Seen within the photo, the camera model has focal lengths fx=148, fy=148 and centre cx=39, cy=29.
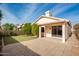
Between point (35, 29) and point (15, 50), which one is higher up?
point (35, 29)

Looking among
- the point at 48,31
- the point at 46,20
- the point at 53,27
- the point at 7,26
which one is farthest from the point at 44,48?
the point at 7,26

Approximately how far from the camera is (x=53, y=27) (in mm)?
3857

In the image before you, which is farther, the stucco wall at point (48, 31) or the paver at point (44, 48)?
the stucco wall at point (48, 31)

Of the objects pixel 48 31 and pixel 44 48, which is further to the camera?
pixel 48 31

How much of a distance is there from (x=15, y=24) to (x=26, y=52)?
0.77 metres

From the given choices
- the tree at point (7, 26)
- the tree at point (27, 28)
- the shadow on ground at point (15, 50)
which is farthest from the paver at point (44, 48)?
the tree at point (7, 26)

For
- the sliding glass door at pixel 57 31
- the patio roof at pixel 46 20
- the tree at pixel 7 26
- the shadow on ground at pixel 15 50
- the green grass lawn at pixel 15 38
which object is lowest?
the shadow on ground at pixel 15 50

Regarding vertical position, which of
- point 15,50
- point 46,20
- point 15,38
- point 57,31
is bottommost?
point 15,50

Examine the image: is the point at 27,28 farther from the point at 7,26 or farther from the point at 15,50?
the point at 15,50

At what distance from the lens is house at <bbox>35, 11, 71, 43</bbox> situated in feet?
12.2

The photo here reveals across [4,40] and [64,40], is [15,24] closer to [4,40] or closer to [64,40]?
[4,40]

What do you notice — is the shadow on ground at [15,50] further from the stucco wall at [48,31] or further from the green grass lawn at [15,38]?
the stucco wall at [48,31]

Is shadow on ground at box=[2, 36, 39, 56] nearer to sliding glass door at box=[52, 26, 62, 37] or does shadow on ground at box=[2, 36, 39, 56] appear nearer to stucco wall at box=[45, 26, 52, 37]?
stucco wall at box=[45, 26, 52, 37]

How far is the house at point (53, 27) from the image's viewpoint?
373 centimetres
